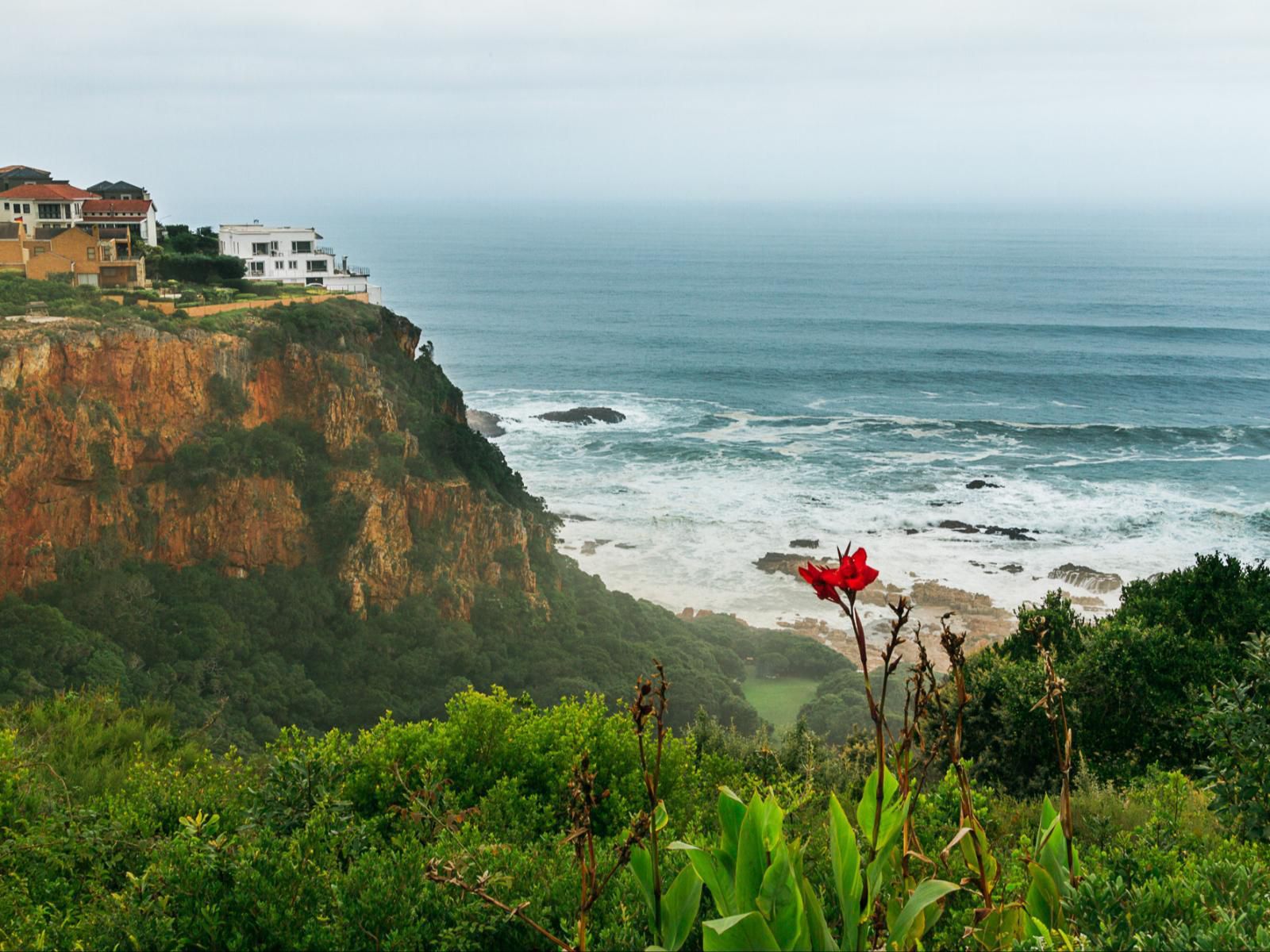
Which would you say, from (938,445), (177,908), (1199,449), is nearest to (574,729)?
(177,908)

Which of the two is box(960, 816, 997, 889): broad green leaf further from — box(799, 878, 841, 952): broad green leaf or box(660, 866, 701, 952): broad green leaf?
box(660, 866, 701, 952): broad green leaf

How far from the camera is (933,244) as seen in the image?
180000 mm

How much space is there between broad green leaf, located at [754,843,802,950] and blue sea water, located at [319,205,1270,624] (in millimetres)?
31399

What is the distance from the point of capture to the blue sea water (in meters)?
40.6

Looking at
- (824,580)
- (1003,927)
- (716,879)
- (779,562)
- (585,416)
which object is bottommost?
(779,562)

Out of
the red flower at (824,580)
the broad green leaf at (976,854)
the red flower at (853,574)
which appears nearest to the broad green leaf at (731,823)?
the broad green leaf at (976,854)

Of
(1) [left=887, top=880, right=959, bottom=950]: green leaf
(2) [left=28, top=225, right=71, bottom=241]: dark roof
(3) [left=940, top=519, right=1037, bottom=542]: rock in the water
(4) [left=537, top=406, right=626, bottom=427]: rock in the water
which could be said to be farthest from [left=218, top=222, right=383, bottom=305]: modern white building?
(1) [left=887, top=880, right=959, bottom=950]: green leaf

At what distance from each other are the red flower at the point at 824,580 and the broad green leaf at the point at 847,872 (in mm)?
1152

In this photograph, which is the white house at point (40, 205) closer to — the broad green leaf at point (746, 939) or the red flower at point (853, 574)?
the broad green leaf at point (746, 939)

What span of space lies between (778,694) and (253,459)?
1616 centimetres

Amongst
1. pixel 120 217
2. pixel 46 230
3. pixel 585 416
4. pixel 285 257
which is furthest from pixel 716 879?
pixel 585 416

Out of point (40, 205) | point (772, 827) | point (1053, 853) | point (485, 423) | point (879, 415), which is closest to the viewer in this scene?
point (772, 827)

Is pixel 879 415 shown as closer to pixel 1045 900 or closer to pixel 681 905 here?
pixel 1045 900

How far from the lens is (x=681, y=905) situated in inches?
170
